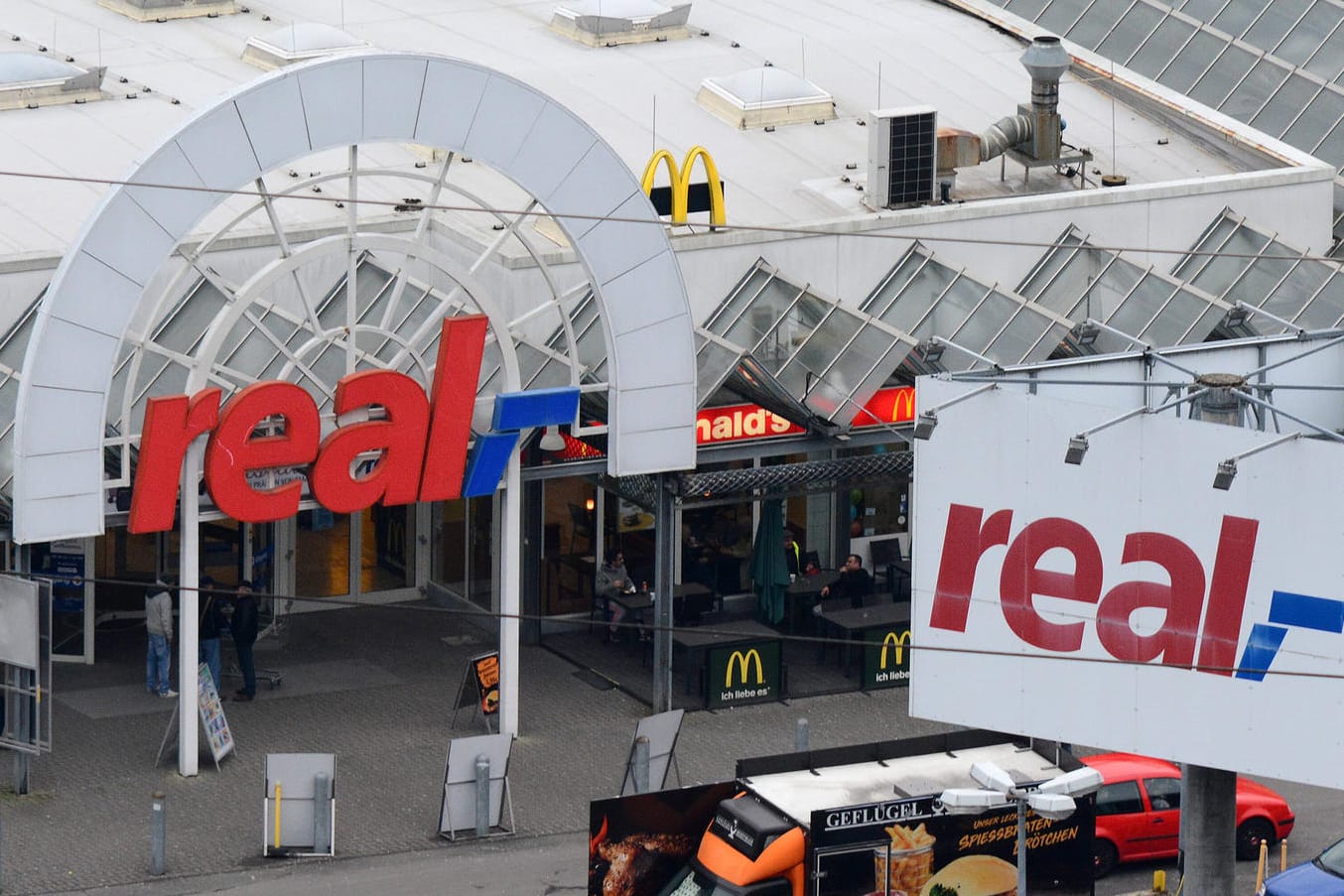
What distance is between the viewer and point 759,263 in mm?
41312

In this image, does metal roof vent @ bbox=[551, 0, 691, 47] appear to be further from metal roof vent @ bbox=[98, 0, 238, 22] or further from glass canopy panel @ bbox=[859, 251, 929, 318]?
glass canopy panel @ bbox=[859, 251, 929, 318]

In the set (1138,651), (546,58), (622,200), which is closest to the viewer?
(1138,651)

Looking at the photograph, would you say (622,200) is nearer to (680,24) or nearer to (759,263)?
(759,263)

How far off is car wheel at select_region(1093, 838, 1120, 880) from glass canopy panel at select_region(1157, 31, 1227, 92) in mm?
21100

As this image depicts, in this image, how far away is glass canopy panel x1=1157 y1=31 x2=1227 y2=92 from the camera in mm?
52688

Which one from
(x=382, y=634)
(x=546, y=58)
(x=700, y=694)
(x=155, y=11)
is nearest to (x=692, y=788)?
(x=700, y=694)

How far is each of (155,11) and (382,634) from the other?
12887 mm

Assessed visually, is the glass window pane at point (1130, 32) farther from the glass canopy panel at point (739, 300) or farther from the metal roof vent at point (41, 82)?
the metal roof vent at point (41, 82)

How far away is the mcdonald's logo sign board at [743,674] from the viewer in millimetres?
40844

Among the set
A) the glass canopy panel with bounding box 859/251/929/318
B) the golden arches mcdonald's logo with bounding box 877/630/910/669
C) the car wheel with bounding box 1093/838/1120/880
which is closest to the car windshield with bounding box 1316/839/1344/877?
the car wheel with bounding box 1093/838/1120/880

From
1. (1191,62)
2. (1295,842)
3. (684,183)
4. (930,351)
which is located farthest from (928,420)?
(1191,62)

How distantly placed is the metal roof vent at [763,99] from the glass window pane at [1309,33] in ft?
31.9

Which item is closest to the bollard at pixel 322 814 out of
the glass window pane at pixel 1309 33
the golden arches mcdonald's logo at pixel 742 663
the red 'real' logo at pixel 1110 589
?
the golden arches mcdonald's logo at pixel 742 663

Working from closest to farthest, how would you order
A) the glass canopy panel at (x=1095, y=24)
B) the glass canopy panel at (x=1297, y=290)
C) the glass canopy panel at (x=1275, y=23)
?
the glass canopy panel at (x=1297, y=290), the glass canopy panel at (x=1275, y=23), the glass canopy panel at (x=1095, y=24)
